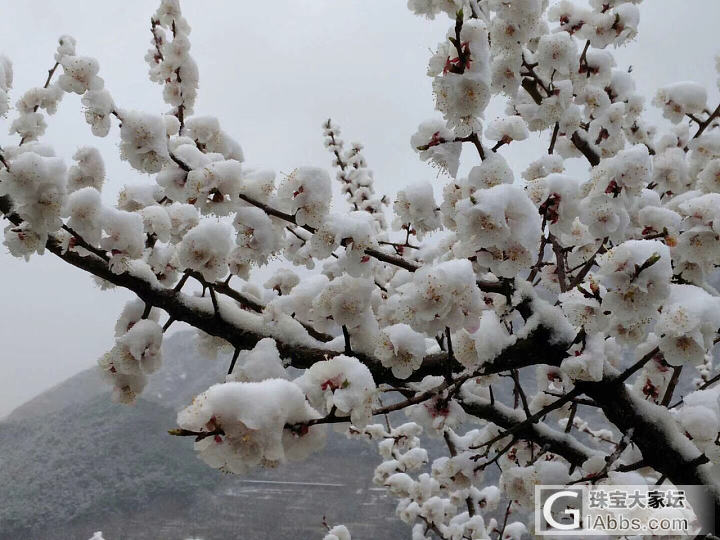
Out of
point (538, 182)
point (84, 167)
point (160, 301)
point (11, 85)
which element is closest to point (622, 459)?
point (538, 182)

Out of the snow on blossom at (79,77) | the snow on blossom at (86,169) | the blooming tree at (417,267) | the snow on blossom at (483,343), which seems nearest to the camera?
the blooming tree at (417,267)

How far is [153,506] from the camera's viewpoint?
9.26 metres

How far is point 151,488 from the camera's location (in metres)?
9.52

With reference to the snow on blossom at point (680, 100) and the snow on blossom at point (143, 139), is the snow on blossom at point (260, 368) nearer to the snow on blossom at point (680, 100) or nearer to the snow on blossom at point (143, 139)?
the snow on blossom at point (143, 139)

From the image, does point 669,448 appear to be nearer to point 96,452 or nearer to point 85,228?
point 85,228

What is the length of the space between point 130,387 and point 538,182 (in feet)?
5.69

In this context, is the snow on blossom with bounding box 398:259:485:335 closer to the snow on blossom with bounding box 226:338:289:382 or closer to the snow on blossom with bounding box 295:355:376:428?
the snow on blossom with bounding box 295:355:376:428

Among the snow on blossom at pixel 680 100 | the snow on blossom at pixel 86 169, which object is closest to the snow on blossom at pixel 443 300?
the snow on blossom at pixel 86 169

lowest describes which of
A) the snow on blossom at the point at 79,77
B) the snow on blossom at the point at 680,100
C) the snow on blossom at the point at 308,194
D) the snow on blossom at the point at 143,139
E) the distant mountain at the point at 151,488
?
the distant mountain at the point at 151,488

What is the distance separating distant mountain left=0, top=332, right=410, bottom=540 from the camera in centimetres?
862

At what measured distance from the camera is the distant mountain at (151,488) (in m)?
8.62

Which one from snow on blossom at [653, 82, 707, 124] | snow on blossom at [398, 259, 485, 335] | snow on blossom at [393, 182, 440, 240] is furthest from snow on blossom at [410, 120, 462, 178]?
snow on blossom at [653, 82, 707, 124]

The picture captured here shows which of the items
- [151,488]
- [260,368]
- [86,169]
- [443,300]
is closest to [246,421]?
[260,368]

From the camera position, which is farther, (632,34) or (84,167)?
(632,34)
